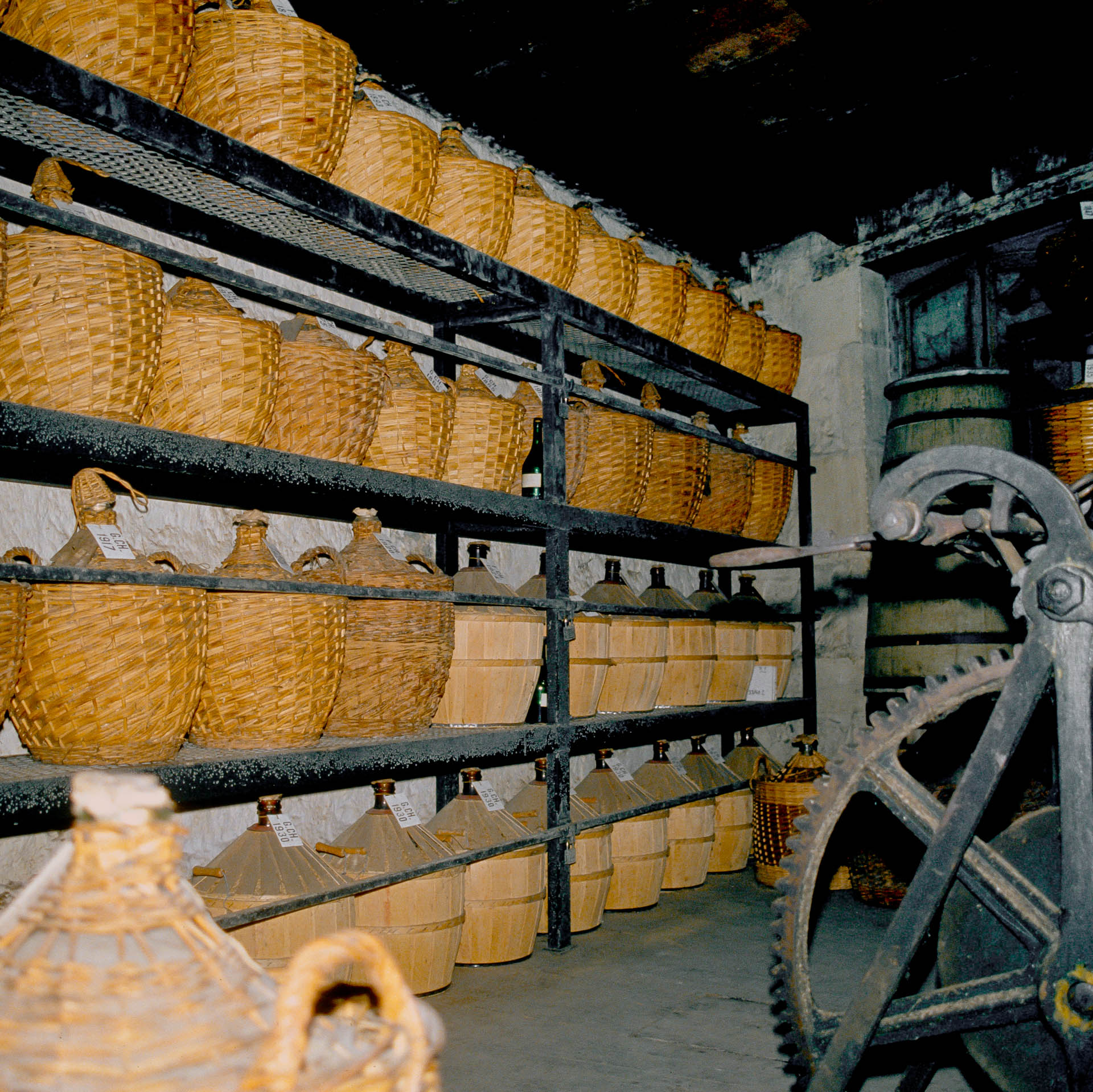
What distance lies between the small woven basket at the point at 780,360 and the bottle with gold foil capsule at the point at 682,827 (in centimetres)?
193

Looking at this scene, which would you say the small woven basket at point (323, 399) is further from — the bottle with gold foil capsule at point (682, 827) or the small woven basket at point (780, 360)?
the small woven basket at point (780, 360)

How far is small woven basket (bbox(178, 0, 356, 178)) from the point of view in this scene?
7.64ft

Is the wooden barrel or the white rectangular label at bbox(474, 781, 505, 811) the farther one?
the wooden barrel

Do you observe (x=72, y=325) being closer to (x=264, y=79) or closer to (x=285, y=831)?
(x=264, y=79)

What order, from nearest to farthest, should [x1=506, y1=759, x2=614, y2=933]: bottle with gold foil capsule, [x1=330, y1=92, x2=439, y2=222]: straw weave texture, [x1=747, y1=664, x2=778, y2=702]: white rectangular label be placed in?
[x1=330, y1=92, x2=439, y2=222]: straw weave texture
[x1=506, y1=759, x2=614, y2=933]: bottle with gold foil capsule
[x1=747, y1=664, x2=778, y2=702]: white rectangular label

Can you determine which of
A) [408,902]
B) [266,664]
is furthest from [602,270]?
[408,902]

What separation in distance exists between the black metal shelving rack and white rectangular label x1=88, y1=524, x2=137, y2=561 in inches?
6.1

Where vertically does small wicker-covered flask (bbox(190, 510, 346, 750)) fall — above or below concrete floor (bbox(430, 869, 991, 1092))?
above

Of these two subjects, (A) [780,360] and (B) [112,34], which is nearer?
(B) [112,34]

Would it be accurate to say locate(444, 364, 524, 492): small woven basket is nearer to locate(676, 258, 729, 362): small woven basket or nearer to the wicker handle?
locate(676, 258, 729, 362): small woven basket

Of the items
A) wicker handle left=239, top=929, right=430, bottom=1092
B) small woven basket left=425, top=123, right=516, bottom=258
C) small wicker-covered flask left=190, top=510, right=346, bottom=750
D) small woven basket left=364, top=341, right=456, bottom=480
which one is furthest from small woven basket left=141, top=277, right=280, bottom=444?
wicker handle left=239, top=929, right=430, bottom=1092

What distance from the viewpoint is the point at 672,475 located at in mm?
3980

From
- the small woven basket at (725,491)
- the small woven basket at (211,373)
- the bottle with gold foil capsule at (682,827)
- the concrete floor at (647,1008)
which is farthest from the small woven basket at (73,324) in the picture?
the small woven basket at (725,491)

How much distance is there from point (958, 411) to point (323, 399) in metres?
2.65
